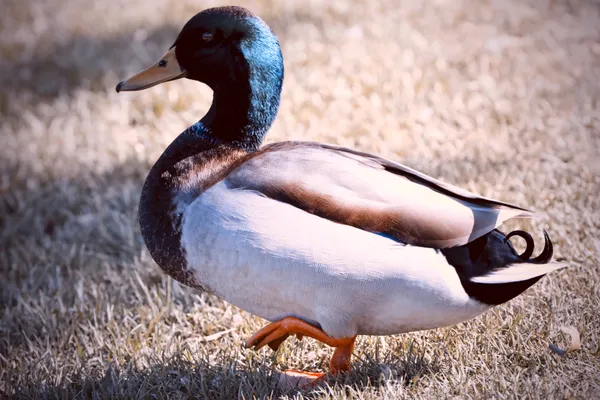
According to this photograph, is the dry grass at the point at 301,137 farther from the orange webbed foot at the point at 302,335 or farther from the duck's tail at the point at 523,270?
the duck's tail at the point at 523,270

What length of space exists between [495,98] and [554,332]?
2.46 meters

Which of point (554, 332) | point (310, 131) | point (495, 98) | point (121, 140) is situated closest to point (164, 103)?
point (121, 140)

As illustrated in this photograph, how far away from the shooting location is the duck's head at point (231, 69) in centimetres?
256

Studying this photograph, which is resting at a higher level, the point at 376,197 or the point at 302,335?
the point at 376,197

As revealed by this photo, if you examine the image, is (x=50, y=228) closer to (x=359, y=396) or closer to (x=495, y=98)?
(x=359, y=396)

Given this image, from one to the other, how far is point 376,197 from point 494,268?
1.38 feet

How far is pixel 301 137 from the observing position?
4.31 metres

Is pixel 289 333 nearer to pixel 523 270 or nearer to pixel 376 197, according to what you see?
pixel 376 197

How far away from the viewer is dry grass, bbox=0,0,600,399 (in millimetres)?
2498

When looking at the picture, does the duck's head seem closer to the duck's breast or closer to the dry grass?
the duck's breast

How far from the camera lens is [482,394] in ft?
7.29

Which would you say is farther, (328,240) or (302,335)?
(302,335)

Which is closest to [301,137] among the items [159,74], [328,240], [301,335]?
[159,74]

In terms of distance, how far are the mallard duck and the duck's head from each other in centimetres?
1
